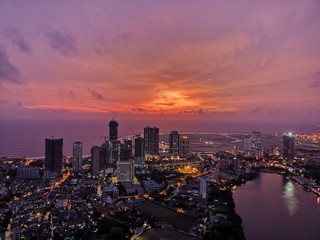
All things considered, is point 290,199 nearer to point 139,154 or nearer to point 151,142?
point 139,154

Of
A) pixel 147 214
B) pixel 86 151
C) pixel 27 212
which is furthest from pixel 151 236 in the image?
pixel 86 151

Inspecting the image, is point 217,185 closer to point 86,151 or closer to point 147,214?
point 147,214

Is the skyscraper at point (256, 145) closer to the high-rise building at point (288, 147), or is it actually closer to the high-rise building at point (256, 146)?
the high-rise building at point (256, 146)

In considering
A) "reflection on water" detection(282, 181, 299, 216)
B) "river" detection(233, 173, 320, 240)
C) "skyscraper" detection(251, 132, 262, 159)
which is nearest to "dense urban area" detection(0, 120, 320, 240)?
"skyscraper" detection(251, 132, 262, 159)

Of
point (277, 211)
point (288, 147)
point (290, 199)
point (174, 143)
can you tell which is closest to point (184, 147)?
point (174, 143)

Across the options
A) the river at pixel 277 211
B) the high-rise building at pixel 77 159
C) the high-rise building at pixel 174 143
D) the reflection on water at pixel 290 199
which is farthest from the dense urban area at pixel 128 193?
the high-rise building at pixel 174 143

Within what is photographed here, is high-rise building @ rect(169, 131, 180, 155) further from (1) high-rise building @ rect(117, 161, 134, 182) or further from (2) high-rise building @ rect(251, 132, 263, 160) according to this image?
(1) high-rise building @ rect(117, 161, 134, 182)
